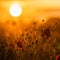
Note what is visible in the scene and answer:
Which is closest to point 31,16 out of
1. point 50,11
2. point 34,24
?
point 34,24

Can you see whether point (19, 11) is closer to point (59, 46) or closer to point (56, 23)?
point (56, 23)

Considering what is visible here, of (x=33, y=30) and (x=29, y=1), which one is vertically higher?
(x=29, y=1)

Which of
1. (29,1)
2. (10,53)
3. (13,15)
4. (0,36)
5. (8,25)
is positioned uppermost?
(29,1)

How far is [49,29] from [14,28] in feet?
1.29

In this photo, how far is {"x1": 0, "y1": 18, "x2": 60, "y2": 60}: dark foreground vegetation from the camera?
5.73 ft

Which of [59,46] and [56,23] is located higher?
[56,23]

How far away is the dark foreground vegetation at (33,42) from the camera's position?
175 cm

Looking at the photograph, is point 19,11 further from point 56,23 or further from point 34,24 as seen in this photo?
point 56,23

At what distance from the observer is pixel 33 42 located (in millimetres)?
1770

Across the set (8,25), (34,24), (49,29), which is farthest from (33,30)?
(8,25)

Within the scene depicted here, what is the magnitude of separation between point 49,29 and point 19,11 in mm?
393

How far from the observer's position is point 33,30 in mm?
1773

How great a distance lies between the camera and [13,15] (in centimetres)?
179

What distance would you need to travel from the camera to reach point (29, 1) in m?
1.78
